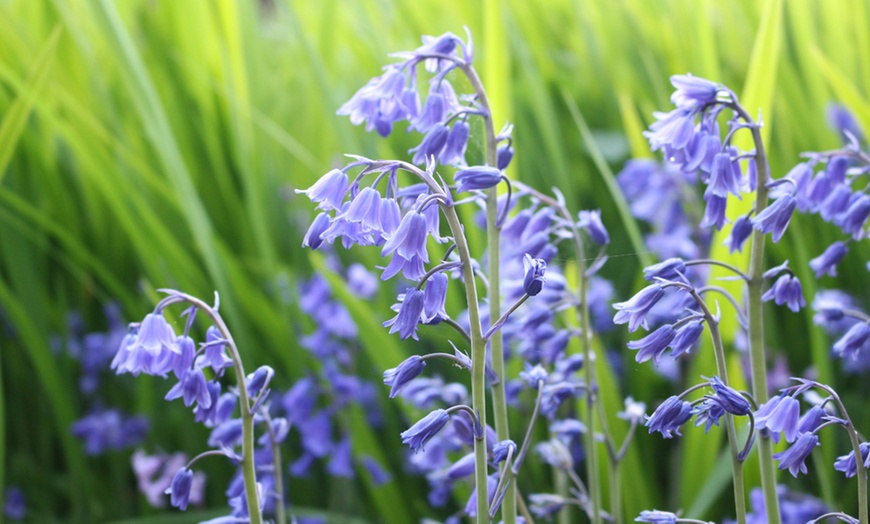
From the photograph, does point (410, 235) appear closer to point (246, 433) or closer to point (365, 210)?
point (365, 210)

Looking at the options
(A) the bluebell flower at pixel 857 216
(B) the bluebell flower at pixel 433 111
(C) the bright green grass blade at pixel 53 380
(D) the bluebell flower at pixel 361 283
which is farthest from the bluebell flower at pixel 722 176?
(C) the bright green grass blade at pixel 53 380

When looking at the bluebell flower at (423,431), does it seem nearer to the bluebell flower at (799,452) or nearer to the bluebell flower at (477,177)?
the bluebell flower at (477,177)

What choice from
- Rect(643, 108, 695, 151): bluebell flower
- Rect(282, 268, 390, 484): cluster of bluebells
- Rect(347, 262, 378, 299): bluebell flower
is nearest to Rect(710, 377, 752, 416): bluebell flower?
Rect(643, 108, 695, 151): bluebell flower

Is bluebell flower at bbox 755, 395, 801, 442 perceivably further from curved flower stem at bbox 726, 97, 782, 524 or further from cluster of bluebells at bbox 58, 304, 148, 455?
cluster of bluebells at bbox 58, 304, 148, 455

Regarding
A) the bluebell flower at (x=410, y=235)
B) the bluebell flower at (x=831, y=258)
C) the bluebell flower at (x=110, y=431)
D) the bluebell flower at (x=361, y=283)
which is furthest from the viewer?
the bluebell flower at (x=110, y=431)

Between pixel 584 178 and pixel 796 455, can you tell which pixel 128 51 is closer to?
pixel 584 178

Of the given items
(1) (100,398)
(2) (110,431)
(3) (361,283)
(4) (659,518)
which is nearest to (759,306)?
(4) (659,518)

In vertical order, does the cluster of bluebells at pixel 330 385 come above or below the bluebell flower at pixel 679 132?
below
